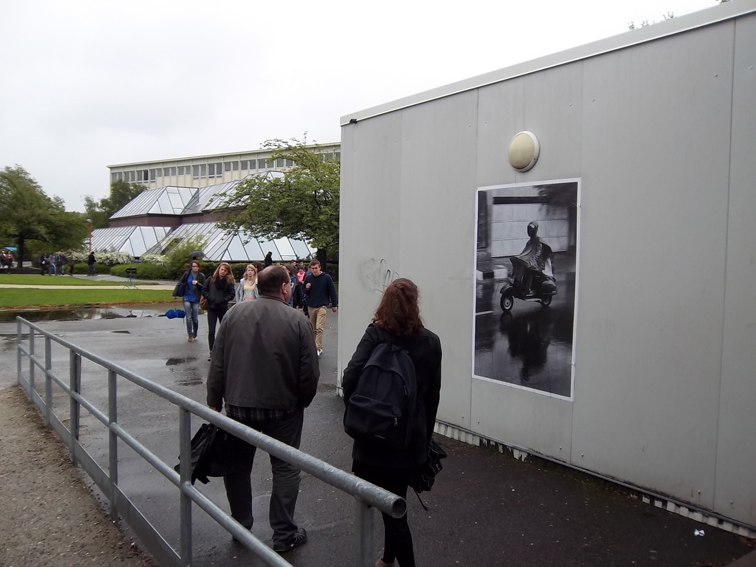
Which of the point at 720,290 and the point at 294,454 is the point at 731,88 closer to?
the point at 720,290

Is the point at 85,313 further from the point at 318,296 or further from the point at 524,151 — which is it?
the point at 524,151

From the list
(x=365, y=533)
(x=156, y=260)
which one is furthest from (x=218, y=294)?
(x=156, y=260)

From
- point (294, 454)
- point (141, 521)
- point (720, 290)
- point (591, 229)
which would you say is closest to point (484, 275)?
point (591, 229)

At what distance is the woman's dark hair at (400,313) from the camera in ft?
10.9

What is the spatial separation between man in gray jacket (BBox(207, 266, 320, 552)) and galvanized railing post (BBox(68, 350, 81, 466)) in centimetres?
184

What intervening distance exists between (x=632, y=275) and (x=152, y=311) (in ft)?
57.4

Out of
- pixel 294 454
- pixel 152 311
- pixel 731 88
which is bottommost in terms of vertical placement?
pixel 152 311

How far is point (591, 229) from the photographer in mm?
4742

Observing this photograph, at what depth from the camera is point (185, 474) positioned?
10.4 feet

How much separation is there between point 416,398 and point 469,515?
1.53m

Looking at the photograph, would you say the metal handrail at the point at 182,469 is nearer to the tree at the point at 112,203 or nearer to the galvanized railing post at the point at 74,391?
the galvanized railing post at the point at 74,391

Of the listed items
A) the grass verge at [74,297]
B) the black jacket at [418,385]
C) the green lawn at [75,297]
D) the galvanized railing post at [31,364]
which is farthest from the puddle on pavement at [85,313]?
the black jacket at [418,385]

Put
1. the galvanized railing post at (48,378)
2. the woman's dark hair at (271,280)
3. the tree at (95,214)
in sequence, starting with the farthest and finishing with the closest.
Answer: the tree at (95,214) < the galvanized railing post at (48,378) < the woman's dark hair at (271,280)

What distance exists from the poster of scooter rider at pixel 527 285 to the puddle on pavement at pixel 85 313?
14.5m
